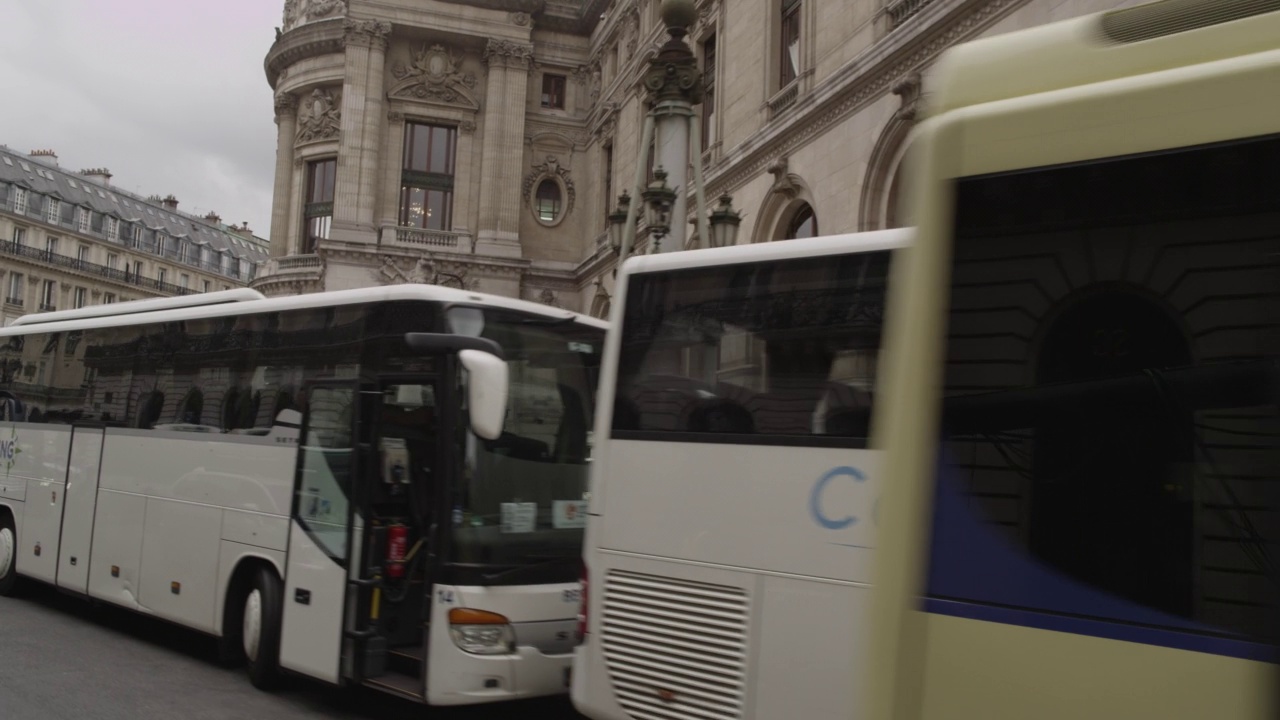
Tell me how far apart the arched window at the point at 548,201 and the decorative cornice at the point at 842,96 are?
18851 millimetres

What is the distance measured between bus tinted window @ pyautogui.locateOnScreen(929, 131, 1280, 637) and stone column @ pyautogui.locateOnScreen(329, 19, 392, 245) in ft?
124

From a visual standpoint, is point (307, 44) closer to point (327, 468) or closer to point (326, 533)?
point (327, 468)

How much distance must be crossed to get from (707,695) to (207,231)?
9596 centimetres

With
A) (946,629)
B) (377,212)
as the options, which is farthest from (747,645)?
(377,212)

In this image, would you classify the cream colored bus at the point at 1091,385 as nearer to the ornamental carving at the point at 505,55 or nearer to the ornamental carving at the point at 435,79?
the ornamental carving at the point at 505,55

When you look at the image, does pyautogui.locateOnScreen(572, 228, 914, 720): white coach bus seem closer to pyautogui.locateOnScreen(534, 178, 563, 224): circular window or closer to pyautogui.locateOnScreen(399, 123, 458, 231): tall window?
pyautogui.locateOnScreen(534, 178, 563, 224): circular window

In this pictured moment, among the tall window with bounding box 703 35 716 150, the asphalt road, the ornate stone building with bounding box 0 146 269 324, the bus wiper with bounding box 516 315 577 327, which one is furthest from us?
the ornate stone building with bounding box 0 146 269 324

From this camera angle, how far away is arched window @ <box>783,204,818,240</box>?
1952cm

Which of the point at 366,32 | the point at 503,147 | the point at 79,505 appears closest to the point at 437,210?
the point at 503,147

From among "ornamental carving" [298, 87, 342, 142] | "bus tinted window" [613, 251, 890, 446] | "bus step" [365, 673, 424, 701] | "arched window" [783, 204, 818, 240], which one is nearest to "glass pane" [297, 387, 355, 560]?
"bus step" [365, 673, 424, 701]

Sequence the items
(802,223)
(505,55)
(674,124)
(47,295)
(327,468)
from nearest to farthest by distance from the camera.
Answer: (327,468) → (674,124) → (802,223) → (505,55) → (47,295)

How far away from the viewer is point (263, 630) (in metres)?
7.64

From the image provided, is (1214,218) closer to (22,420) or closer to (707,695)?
(707,695)

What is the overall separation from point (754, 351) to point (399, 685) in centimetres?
332
